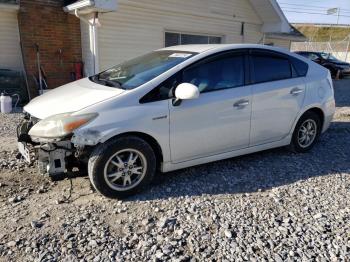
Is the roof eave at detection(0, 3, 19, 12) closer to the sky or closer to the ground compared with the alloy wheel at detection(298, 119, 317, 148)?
closer to the sky

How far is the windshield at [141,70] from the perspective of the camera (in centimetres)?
375

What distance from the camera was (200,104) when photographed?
379 cm

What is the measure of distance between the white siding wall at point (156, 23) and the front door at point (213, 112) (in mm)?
5332

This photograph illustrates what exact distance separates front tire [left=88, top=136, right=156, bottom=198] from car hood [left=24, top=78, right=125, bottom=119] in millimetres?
491

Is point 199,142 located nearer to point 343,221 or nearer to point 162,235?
point 162,235

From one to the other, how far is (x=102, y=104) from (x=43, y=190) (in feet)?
4.17

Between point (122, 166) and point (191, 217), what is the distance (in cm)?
89

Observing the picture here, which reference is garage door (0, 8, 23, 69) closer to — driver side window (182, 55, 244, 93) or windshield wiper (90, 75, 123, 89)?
windshield wiper (90, 75, 123, 89)

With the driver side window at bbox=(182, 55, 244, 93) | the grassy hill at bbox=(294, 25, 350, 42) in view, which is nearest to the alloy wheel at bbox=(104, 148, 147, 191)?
the driver side window at bbox=(182, 55, 244, 93)

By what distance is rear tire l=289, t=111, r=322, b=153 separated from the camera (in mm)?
4934

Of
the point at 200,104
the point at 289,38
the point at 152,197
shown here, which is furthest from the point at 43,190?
the point at 289,38

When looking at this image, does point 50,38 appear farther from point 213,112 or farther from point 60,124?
point 213,112

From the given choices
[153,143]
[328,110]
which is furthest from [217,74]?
[328,110]

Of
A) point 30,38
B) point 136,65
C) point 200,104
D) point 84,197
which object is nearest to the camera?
point 84,197
